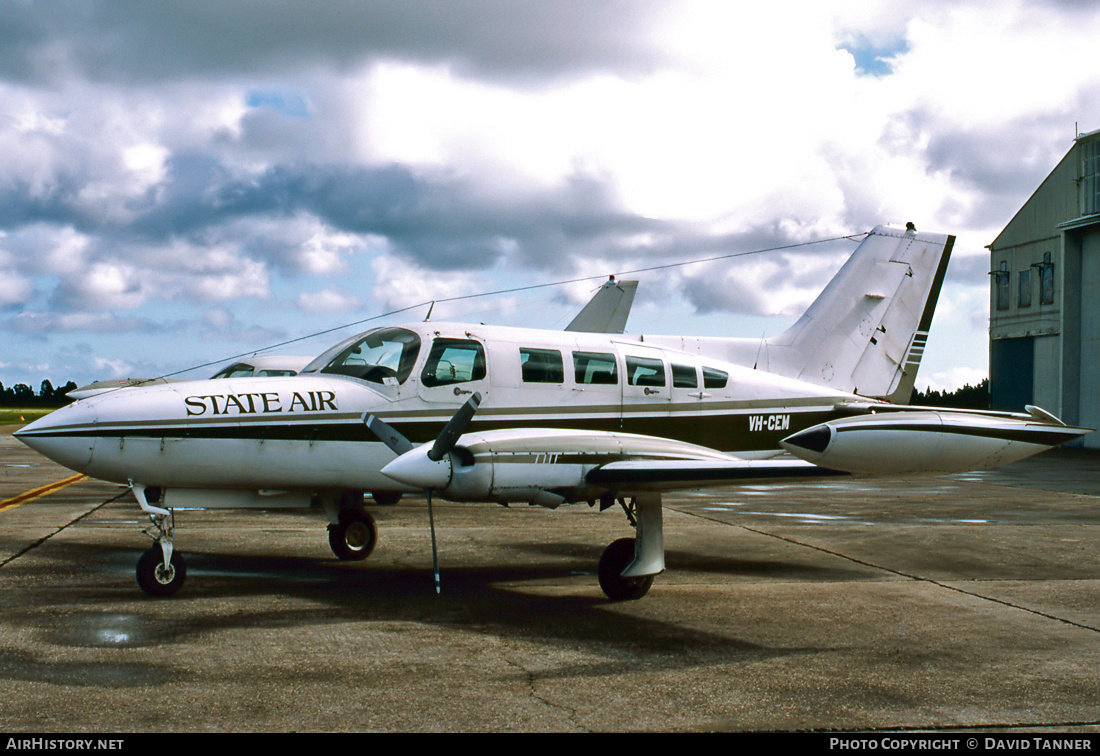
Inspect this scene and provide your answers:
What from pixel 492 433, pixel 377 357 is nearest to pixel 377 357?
pixel 377 357

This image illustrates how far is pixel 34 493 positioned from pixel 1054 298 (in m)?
40.3

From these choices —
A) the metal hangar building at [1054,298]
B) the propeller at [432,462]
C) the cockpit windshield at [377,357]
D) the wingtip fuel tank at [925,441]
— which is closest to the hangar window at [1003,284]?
the metal hangar building at [1054,298]

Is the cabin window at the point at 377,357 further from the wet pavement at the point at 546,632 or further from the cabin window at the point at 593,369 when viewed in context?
the wet pavement at the point at 546,632

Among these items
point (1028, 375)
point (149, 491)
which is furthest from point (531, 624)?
point (1028, 375)

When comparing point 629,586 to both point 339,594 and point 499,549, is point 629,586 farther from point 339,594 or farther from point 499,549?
point 499,549

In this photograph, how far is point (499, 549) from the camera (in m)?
13.6

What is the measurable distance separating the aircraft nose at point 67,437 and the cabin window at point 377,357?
8.69 feet

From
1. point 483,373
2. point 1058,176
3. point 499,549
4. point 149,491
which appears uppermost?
point 1058,176

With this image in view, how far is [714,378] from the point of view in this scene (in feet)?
39.8

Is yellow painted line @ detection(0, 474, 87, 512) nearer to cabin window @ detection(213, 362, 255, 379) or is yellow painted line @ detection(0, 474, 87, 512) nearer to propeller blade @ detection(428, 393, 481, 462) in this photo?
cabin window @ detection(213, 362, 255, 379)

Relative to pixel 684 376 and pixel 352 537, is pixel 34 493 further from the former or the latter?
pixel 684 376

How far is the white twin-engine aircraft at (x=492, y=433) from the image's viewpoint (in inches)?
351
